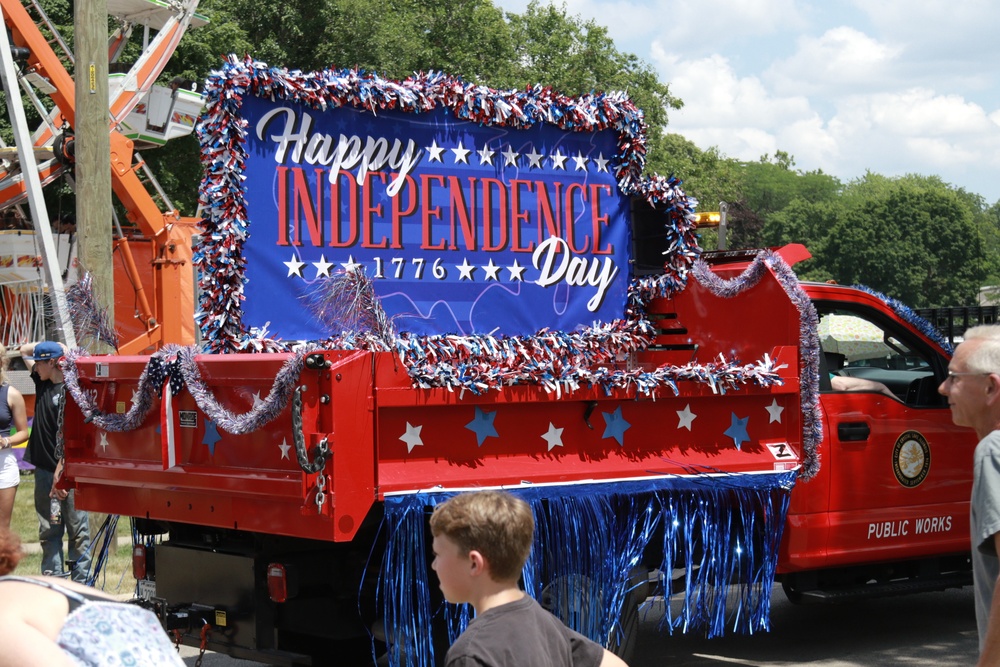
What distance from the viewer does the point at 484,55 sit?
96.2 ft

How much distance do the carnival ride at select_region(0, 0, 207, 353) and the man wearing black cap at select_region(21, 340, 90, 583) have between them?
116 inches

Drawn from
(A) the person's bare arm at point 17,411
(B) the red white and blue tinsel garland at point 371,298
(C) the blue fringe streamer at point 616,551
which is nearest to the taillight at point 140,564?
(B) the red white and blue tinsel garland at point 371,298

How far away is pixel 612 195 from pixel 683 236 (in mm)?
476

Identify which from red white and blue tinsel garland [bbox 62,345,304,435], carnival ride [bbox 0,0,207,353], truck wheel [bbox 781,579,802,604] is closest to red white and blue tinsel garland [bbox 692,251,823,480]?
truck wheel [bbox 781,579,802,604]

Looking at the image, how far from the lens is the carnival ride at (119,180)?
13359mm

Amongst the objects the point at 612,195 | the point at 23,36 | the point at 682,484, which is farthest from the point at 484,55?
the point at 682,484

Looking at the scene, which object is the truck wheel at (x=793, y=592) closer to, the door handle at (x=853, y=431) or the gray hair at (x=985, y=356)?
the door handle at (x=853, y=431)

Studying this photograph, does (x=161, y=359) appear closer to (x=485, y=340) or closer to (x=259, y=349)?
(x=259, y=349)

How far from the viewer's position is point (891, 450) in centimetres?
686

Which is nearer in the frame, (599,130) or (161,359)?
(161,359)

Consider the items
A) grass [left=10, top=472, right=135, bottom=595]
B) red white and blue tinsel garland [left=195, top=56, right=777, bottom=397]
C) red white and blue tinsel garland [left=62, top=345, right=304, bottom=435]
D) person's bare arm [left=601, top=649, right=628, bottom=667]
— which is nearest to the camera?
person's bare arm [left=601, top=649, right=628, bottom=667]

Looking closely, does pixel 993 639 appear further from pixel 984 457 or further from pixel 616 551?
pixel 616 551

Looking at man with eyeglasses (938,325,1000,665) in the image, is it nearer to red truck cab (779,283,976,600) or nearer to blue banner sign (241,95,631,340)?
red truck cab (779,283,976,600)

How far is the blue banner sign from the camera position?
6.12m
